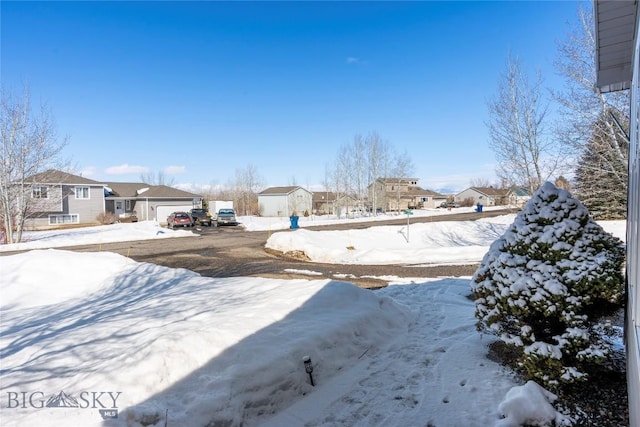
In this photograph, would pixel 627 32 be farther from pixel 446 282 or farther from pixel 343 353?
pixel 446 282

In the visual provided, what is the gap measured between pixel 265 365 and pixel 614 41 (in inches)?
238

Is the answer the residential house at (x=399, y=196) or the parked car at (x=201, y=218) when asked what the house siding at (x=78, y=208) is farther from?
the residential house at (x=399, y=196)

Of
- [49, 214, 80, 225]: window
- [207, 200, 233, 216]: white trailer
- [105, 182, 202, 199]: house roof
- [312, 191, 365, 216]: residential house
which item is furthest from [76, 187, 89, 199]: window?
[312, 191, 365, 216]: residential house

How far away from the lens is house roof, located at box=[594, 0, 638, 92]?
4.04 metres

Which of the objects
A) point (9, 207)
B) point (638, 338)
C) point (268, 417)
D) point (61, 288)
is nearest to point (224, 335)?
point (268, 417)

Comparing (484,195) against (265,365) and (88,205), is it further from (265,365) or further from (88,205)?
(265,365)

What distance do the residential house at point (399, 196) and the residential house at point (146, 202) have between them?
79.1 ft

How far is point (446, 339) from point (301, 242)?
1104 centimetres

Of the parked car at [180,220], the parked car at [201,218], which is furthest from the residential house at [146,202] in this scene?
the parked car at [180,220]

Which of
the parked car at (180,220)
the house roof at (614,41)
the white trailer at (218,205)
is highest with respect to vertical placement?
the house roof at (614,41)

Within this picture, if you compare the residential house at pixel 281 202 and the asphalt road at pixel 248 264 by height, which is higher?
the residential house at pixel 281 202

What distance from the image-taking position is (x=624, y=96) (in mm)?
11539

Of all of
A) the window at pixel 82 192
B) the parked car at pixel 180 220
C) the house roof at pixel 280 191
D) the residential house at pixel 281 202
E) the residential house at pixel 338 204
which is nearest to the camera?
the parked car at pixel 180 220

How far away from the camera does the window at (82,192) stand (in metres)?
35.6
